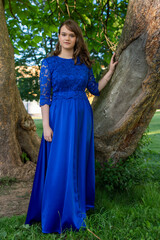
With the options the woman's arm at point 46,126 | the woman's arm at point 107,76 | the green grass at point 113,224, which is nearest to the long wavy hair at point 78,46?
the woman's arm at point 107,76

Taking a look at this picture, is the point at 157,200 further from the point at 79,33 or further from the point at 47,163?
the point at 79,33

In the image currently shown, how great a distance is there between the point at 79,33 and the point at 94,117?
3.10 feet

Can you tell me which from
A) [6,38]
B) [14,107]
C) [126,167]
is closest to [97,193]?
[126,167]

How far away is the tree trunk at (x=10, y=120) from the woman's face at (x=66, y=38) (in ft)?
4.81

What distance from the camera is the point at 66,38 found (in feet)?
8.45

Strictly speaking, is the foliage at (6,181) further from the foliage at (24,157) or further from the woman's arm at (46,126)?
the woman's arm at (46,126)

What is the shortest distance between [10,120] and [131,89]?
2057 mm

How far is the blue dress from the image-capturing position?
2.45m

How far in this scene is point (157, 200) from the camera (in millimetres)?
2928

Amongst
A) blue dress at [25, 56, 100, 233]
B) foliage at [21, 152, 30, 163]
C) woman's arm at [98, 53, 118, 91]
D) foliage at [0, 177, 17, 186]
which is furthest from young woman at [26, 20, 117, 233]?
foliage at [21, 152, 30, 163]

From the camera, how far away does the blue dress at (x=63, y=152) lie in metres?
2.45

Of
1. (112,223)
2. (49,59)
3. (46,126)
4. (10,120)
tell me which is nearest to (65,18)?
(10,120)

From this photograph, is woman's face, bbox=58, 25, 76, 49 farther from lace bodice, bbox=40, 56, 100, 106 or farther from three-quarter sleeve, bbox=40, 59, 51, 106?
three-quarter sleeve, bbox=40, 59, 51, 106

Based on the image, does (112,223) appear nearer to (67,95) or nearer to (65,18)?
(67,95)
